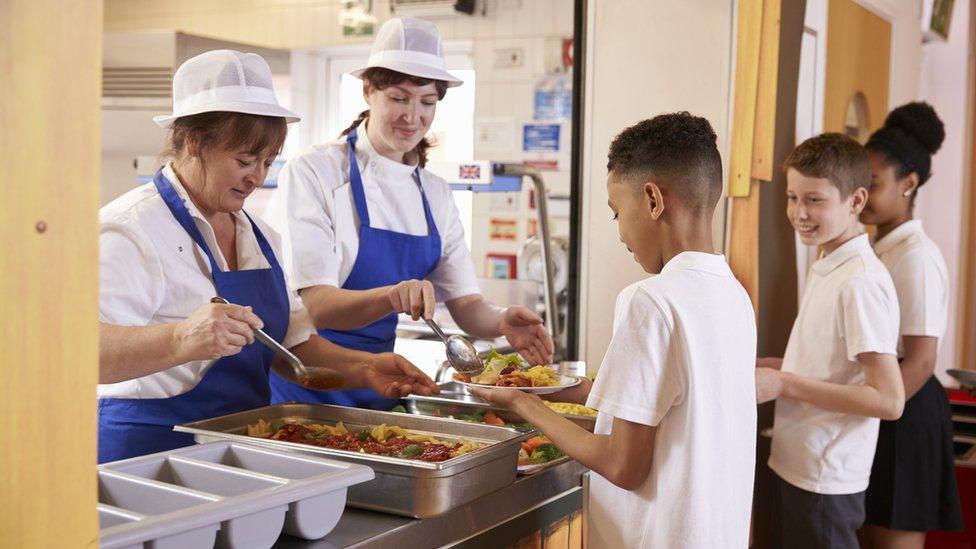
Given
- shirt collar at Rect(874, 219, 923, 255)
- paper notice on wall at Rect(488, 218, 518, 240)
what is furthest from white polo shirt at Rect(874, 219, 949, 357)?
paper notice on wall at Rect(488, 218, 518, 240)

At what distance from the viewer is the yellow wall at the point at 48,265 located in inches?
35.8

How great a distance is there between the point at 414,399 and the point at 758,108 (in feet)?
4.86

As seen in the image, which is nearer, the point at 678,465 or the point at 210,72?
the point at 678,465

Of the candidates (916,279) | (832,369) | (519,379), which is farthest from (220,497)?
(916,279)

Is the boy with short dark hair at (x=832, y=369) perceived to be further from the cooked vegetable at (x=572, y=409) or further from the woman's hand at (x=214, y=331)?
the woman's hand at (x=214, y=331)

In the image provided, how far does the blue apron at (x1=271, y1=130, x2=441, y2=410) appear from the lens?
105 inches

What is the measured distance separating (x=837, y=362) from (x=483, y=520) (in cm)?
139

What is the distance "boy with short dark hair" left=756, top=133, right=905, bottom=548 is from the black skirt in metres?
0.54

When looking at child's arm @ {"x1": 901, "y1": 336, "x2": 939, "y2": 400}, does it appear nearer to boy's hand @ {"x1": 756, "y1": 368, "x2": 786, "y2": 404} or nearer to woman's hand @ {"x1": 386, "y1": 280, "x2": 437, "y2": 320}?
boy's hand @ {"x1": 756, "y1": 368, "x2": 786, "y2": 404}

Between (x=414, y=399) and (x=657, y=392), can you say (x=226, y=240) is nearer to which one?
(x=414, y=399)

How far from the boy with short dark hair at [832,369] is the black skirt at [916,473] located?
542mm

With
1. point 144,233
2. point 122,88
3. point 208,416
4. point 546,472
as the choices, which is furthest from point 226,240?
point 122,88

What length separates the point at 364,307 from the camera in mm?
2398

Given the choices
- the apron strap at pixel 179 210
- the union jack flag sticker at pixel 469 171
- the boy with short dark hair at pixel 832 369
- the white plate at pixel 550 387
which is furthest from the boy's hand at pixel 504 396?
the union jack flag sticker at pixel 469 171
